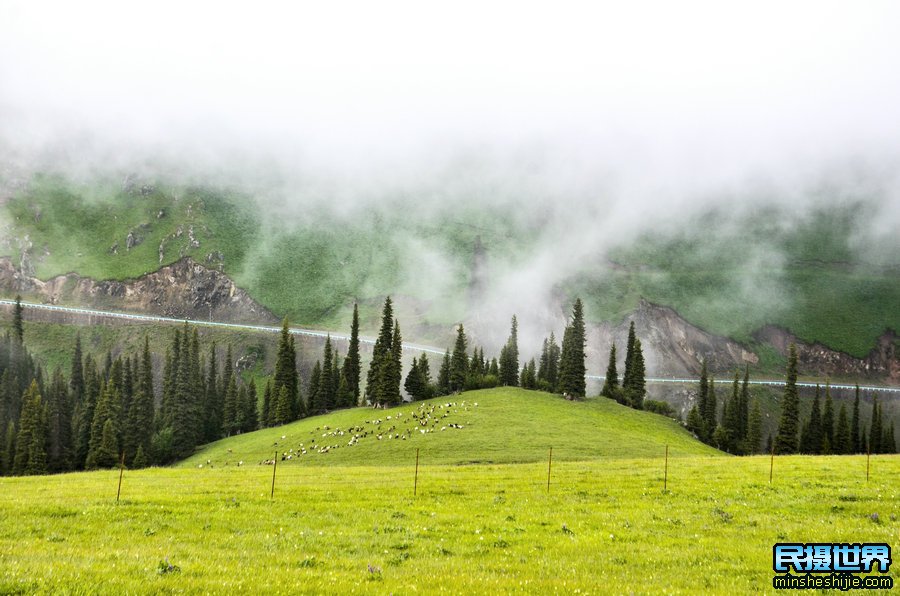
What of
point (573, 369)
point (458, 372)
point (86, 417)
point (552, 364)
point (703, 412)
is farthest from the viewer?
point (552, 364)

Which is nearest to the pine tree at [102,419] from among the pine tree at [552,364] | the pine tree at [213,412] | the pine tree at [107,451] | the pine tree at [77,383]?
the pine tree at [107,451]

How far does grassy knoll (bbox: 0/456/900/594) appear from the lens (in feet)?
51.7

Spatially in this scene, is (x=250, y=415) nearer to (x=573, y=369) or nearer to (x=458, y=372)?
(x=458, y=372)

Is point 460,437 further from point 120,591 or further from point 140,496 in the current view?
point 120,591

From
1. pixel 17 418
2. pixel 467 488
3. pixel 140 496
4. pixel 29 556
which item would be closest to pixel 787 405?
pixel 467 488

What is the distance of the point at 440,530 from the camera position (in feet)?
80.0

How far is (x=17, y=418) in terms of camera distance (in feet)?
485

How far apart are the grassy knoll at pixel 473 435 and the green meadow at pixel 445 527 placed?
2605cm

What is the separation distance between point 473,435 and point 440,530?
57.4m

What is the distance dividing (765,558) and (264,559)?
16.7 metres

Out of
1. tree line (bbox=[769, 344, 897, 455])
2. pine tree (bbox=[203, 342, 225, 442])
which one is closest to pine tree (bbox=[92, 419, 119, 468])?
pine tree (bbox=[203, 342, 225, 442])

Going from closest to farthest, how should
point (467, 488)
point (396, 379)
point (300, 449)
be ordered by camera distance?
point (467, 488) → point (300, 449) → point (396, 379)

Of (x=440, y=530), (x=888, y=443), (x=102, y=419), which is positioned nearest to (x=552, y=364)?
(x=888, y=443)

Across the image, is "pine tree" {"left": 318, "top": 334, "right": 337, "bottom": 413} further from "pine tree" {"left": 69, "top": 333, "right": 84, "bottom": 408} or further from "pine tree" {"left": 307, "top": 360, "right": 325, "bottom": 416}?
"pine tree" {"left": 69, "top": 333, "right": 84, "bottom": 408}
